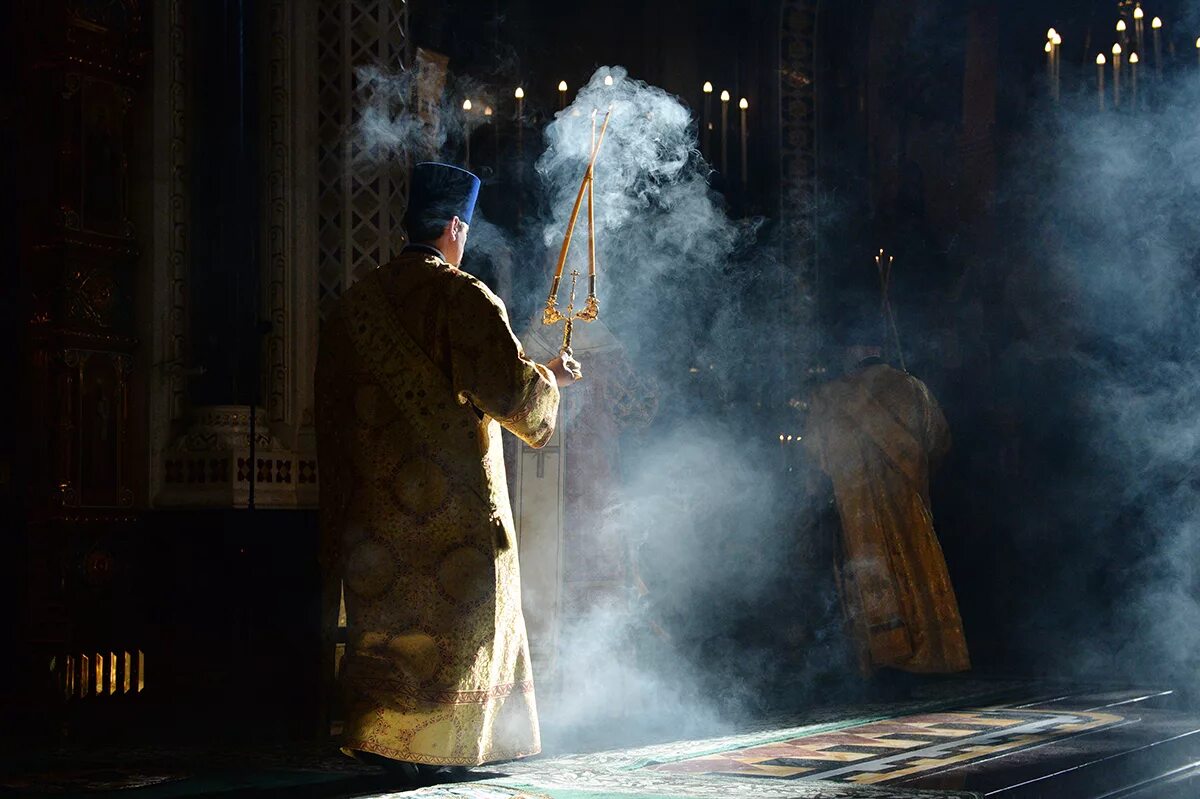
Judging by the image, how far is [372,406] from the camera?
13.9 feet

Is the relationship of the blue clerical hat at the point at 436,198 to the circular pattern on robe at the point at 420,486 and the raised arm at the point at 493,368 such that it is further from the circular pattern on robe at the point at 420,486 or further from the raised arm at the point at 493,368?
the circular pattern on robe at the point at 420,486

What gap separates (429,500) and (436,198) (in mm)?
818

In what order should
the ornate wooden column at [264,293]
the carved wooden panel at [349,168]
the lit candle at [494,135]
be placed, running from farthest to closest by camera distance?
1. the lit candle at [494,135]
2. the carved wooden panel at [349,168]
3. the ornate wooden column at [264,293]

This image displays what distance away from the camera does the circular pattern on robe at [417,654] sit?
13.5 feet

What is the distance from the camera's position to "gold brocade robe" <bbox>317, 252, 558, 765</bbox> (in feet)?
13.4

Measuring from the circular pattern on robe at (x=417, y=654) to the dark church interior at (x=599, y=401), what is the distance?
10mm

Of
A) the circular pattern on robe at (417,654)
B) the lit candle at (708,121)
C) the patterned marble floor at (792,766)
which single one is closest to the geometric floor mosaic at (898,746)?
the patterned marble floor at (792,766)

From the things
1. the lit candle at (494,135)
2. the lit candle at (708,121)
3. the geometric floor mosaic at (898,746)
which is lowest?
the geometric floor mosaic at (898,746)

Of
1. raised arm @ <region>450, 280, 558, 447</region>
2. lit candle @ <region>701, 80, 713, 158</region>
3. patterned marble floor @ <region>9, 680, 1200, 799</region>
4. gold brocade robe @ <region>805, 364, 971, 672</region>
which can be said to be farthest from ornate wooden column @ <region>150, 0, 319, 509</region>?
lit candle @ <region>701, 80, 713, 158</region>

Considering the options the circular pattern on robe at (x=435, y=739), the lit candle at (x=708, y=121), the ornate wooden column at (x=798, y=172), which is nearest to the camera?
the circular pattern on robe at (x=435, y=739)

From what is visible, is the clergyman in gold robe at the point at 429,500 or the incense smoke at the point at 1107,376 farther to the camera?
the incense smoke at the point at 1107,376

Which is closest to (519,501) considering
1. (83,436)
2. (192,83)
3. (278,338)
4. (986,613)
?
(278,338)

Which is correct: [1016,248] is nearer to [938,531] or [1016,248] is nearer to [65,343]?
[938,531]

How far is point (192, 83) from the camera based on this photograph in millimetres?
6219
